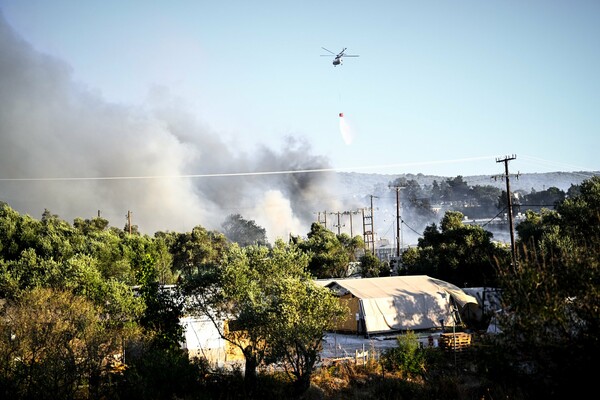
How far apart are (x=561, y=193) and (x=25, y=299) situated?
18670cm

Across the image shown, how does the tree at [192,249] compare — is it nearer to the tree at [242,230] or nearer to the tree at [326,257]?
the tree at [326,257]

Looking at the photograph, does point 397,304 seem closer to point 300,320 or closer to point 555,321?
point 300,320

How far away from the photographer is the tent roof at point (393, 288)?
112 feet

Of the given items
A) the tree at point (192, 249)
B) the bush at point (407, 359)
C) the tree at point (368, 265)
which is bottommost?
the bush at point (407, 359)

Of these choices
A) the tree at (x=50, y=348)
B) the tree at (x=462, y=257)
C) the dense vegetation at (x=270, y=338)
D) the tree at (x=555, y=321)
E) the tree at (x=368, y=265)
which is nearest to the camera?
the tree at (x=555, y=321)

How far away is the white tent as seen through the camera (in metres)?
32.8

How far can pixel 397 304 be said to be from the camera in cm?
3350

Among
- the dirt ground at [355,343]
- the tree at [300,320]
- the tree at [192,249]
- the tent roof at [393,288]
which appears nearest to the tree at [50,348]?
the tree at [300,320]

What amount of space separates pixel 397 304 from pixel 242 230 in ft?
449

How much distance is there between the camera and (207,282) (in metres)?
23.8

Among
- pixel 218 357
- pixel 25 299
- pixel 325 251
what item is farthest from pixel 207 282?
pixel 325 251

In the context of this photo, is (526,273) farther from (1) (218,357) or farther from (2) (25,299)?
(2) (25,299)

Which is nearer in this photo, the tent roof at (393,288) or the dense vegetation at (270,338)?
the dense vegetation at (270,338)

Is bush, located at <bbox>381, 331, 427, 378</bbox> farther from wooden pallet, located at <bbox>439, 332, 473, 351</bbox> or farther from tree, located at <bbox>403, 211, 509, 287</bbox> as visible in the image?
tree, located at <bbox>403, 211, 509, 287</bbox>
